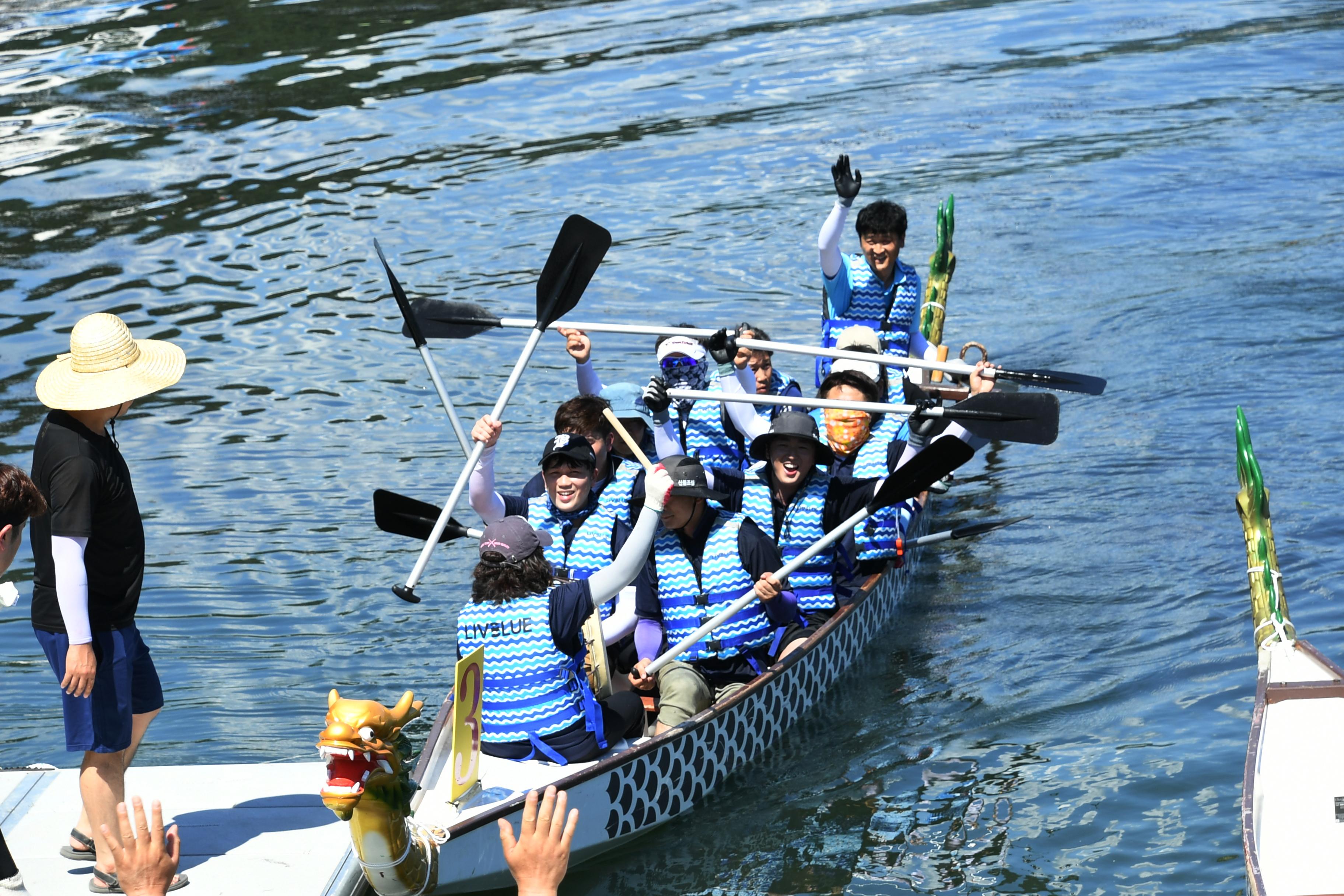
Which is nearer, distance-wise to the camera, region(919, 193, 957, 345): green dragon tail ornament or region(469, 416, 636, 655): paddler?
region(469, 416, 636, 655): paddler

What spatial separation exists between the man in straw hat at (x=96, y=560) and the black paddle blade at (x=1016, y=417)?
3.99 metres

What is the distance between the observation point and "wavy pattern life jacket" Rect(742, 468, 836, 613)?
7691 mm

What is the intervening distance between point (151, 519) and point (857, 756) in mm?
5731

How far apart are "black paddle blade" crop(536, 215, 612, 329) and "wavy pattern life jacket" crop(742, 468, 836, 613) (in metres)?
1.36

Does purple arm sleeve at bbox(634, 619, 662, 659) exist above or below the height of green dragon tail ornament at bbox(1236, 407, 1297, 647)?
A: below

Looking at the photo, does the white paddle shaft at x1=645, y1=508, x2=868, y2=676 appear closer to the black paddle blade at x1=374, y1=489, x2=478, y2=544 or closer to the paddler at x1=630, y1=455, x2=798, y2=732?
the paddler at x1=630, y1=455, x2=798, y2=732

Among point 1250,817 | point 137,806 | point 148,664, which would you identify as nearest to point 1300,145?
point 1250,817

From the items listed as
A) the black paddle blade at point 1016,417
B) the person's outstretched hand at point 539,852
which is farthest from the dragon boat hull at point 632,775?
the person's outstretched hand at point 539,852

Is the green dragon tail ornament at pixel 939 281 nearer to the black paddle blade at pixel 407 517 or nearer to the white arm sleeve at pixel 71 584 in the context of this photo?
the black paddle blade at pixel 407 517

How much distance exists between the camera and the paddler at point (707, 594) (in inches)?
280

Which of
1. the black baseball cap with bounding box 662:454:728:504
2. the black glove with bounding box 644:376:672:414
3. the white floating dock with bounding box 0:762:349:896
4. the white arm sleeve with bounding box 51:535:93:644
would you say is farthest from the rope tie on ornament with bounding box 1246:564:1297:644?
the white arm sleeve with bounding box 51:535:93:644

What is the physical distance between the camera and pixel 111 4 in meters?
30.0

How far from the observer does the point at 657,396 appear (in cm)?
795

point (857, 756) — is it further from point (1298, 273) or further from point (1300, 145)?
point (1300, 145)
